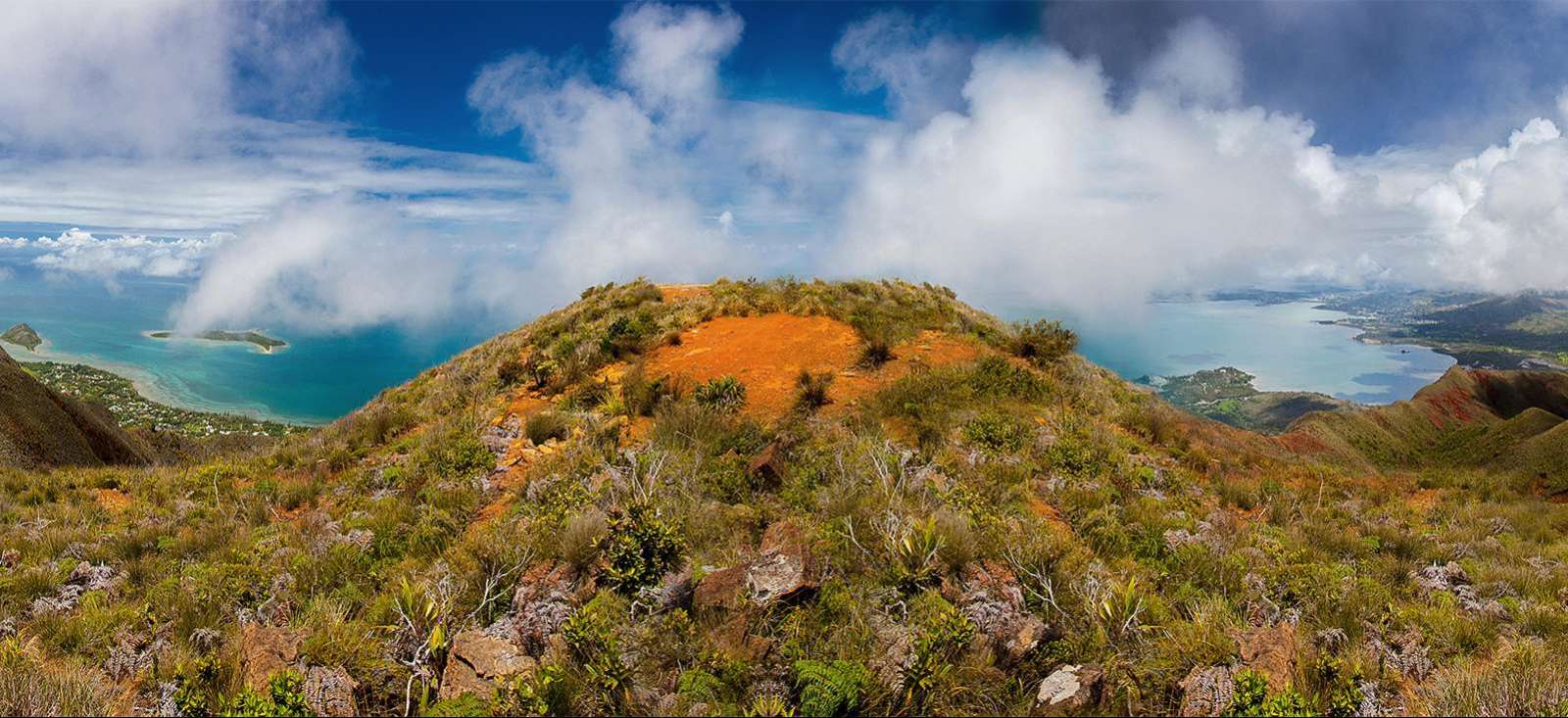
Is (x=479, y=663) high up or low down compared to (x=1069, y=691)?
up

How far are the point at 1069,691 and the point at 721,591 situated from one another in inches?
113

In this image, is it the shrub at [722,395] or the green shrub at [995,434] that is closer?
the green shrub at [995,434]

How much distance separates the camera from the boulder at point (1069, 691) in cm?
461

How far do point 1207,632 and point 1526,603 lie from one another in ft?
16.2

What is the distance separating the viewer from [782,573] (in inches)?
226

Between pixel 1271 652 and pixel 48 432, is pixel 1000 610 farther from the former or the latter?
pixel 48 432

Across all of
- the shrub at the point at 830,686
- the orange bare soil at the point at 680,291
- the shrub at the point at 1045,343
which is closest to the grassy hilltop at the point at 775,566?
the shrub at the point at 830,686

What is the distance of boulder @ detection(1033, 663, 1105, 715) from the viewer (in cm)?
461

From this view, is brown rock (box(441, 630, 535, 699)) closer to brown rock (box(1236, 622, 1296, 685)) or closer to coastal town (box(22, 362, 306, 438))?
brown rock (box(1236, 622, 1296, 685))

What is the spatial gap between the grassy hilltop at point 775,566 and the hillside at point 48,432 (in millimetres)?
3233

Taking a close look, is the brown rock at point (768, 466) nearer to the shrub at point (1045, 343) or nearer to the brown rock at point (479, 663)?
the brown rock at point (479, 663)

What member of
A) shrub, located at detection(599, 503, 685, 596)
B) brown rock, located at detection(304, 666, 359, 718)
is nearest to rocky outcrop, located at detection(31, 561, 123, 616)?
brown rock, located at detection(304, 666, 359, 718)

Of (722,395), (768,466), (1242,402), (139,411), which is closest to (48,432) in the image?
(722,395)

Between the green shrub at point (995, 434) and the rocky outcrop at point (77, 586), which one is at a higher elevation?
the green shrub at point (995, 434)
